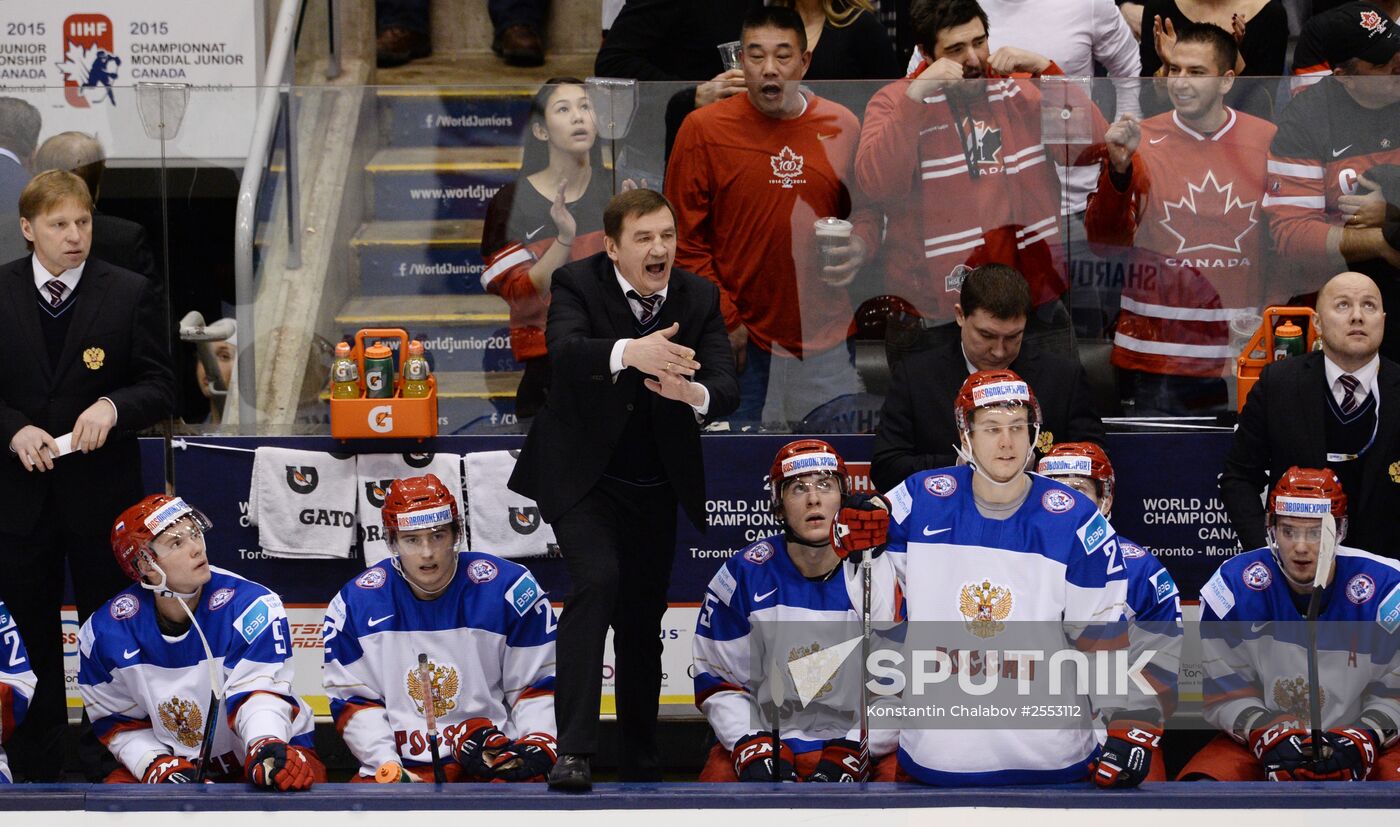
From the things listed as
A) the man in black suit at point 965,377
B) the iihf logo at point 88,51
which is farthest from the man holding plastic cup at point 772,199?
the iihf logo at point 88,51

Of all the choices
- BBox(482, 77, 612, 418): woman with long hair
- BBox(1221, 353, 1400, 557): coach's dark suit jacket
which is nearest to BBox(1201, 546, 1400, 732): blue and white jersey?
BBox(1221, 353, 1400, 557): coach's dark suit jacket

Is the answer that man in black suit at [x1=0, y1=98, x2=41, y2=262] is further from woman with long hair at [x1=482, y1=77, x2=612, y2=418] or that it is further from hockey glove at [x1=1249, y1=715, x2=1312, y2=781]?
hockey glove at [x1=1249, y1=715, x2=1312, y2=781]

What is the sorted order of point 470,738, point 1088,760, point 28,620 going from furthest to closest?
point 28,620 < point 470,738 < point 1088,760

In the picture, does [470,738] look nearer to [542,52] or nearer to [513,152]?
[513,152]

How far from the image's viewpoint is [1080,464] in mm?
6469

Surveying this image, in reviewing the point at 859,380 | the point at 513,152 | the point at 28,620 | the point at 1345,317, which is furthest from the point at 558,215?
the point at 1345,317

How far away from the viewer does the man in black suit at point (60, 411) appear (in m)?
6.69

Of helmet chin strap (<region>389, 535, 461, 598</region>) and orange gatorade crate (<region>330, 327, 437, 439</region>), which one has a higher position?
orange gatorade crate (<region>330, 327, 437, 439</region>)

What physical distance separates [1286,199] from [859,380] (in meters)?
1.84

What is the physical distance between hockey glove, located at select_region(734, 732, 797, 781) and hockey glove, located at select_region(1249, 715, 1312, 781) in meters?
1.56

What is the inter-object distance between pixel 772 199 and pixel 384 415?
5.86 ft

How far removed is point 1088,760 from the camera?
5320 millimetres

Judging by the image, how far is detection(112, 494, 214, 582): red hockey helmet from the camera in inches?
243

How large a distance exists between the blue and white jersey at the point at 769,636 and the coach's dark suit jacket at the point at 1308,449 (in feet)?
5.21
